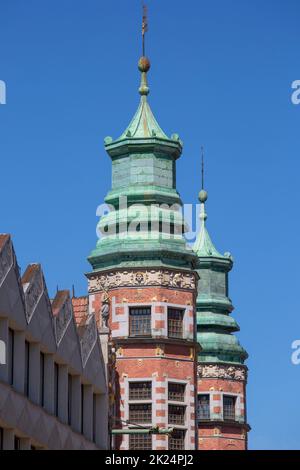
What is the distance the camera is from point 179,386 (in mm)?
85812

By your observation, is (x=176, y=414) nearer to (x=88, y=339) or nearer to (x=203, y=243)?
(x=88, y=339)

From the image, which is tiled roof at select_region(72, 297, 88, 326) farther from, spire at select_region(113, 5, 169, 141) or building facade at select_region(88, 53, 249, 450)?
spire at select_region(113, 5, 169, 141)

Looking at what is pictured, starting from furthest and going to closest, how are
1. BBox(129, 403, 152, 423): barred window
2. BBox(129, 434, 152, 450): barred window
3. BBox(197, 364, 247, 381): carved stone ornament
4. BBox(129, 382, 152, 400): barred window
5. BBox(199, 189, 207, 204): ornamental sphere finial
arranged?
BBox(199, 189, 207, 204): ornamental sphere finial → BBox(197, 364, 247, 381): carved stone ornament → BBox(129, 434, 152, 450): barred window → BBox(129, 382, 152, 400): barred window → BBox(129, 403, 152, 423): barred window

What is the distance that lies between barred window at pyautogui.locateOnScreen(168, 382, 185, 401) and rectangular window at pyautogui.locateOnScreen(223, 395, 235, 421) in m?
20.6

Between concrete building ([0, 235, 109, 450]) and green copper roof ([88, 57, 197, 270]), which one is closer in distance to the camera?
concrete building ([0, 235, 109, 450])

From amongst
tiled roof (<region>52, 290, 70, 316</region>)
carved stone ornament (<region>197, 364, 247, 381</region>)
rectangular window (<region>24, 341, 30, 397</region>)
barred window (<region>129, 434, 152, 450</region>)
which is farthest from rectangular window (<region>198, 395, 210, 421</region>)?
rectangular window (<region>24, 341, 30, 397</region>)

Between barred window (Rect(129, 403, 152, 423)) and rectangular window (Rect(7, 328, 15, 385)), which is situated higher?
barred window (Rect(129, 403, 152, 423))

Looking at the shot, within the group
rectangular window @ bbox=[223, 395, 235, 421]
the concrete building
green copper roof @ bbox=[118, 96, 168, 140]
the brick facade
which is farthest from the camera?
rectangular window @ bbox=[223, 395, 235, 421]

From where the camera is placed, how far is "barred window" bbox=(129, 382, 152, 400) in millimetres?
84688

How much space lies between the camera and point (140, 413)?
84500 millimetres

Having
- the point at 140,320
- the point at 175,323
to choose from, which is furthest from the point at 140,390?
the point at 175,323

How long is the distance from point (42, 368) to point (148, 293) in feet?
82.5
